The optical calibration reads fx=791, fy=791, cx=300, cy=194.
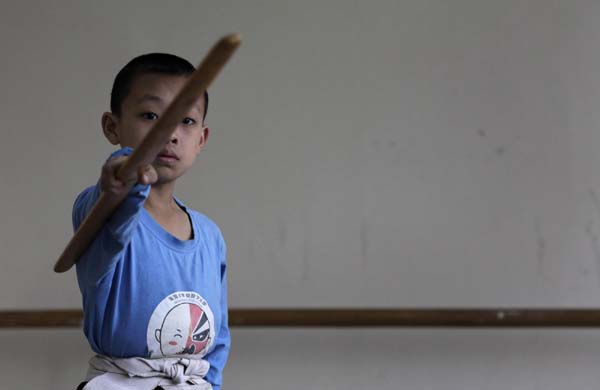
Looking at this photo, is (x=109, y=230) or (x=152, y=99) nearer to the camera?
(x=109, y=230)

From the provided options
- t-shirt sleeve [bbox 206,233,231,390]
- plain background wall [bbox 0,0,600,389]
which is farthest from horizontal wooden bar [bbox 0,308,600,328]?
t-shirt sleeve [bbox 206,233,231,390]

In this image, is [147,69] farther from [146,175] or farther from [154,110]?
[146,175]

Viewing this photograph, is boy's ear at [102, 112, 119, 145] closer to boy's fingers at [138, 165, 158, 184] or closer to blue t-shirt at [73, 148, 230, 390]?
blue t-shirt at [73, 148, 230, 390]

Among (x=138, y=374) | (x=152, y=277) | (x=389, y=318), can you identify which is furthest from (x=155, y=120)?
(x=389, y=318)

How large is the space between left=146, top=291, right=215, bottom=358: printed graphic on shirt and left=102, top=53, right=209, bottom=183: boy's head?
0.49 feet

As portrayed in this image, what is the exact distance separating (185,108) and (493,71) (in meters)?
1.27

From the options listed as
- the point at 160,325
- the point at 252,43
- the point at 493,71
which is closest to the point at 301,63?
the point at 252,43

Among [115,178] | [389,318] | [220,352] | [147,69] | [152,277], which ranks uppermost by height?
[147,69]

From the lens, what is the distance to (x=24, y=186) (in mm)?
1725

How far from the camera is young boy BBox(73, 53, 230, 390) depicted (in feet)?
2.75

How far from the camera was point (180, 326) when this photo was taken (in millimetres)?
857

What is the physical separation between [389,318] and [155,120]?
852 millimetres

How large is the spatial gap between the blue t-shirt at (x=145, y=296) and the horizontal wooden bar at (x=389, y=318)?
711 millimetres

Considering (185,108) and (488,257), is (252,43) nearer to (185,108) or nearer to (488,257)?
(488,257)
